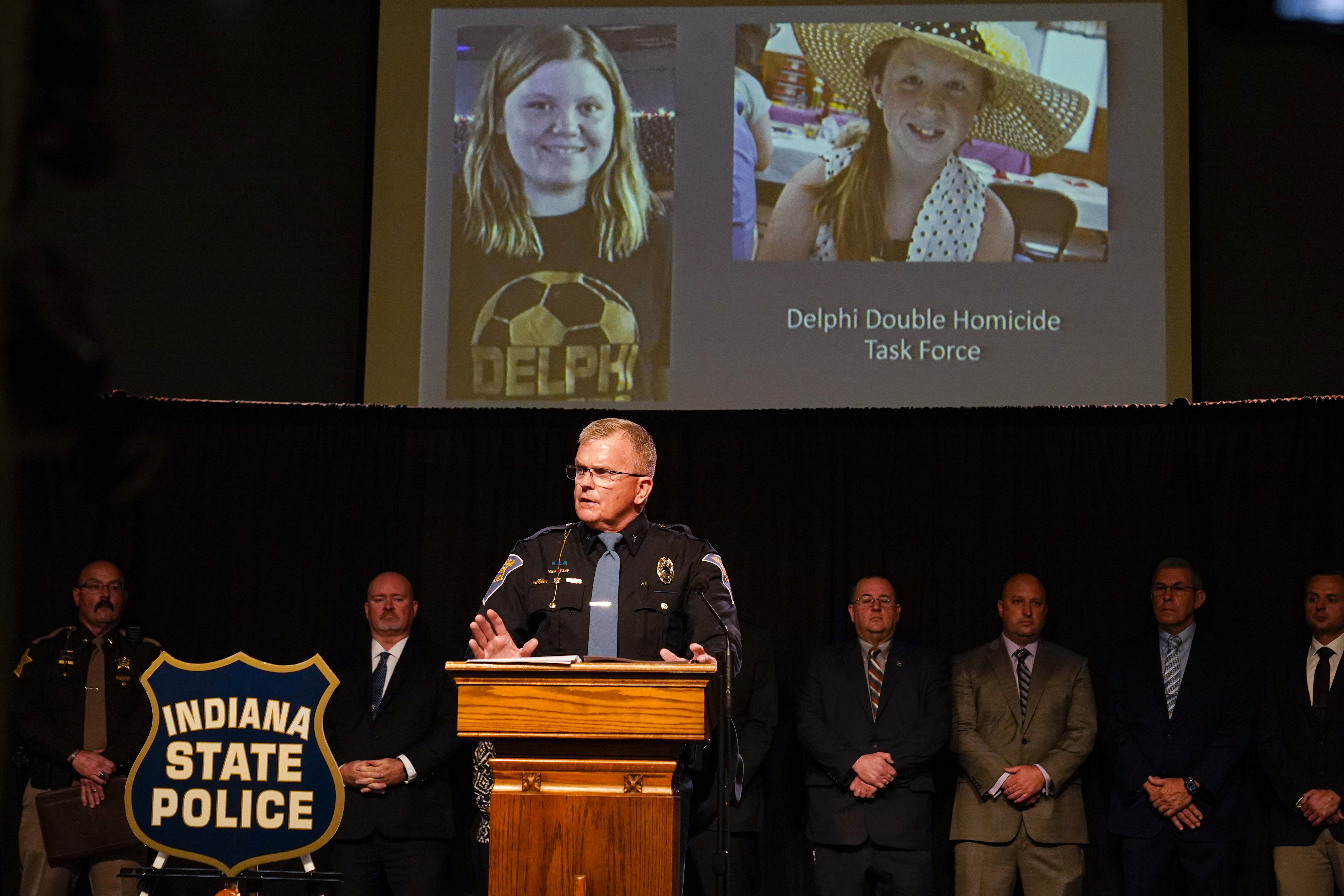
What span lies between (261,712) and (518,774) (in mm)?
1121

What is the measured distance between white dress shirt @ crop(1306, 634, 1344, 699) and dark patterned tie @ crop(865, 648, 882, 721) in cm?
167

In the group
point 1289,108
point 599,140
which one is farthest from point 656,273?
point 1289,108

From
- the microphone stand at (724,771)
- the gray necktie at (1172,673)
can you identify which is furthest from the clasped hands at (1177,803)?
the microphone stand at (724,771)

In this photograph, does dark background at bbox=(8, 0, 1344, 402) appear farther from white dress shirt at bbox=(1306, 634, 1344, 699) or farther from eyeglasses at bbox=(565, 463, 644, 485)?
eyeglasses at bbox=(565, 463, 644, 485)

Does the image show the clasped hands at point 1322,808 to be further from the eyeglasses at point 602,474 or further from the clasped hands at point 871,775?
the eyeglasses at point 602,474

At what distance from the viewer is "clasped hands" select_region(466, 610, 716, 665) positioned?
10.2 feet

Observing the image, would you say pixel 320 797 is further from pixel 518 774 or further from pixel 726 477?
pixel 726 477

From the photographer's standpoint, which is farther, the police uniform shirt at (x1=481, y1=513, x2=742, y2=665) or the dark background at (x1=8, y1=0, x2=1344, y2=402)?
the dark background at (x1=8, y1=0, x2=1344, y2=402)

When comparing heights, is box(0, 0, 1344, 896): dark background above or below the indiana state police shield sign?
above

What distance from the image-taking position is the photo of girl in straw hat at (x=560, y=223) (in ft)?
20.3

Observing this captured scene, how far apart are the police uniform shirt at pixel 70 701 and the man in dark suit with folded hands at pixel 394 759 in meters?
0.84

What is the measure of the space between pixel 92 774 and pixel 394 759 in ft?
3.99

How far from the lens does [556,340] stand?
6.21m

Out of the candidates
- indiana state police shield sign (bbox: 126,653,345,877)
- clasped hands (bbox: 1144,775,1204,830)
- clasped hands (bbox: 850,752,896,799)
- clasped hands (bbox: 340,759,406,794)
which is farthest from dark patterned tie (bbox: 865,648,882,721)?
indiana state police shield sign (bbox: 126,653,345,877)
